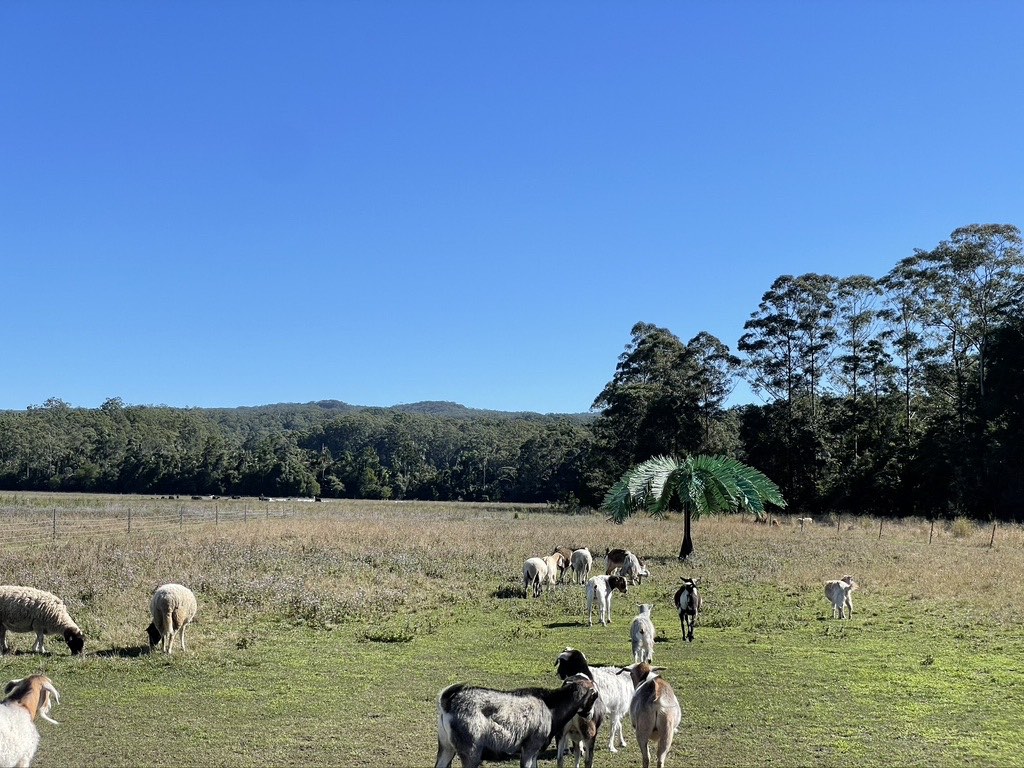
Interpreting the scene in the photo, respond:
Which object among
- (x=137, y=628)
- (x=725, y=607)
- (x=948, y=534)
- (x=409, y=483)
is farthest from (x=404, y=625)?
(x=409, y=483)

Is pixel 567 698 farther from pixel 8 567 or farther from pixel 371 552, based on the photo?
pixel 371 552

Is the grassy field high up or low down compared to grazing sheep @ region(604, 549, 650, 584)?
down

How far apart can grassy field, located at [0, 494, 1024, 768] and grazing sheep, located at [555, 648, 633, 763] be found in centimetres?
34

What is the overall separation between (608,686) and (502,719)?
86.4 inches

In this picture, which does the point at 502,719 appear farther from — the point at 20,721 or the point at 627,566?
the point at 627,566

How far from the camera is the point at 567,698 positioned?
8188 mm

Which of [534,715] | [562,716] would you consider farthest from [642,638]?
[534,715]

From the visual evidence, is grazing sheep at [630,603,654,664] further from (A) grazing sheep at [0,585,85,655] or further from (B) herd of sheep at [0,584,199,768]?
(A) grazing sheep at [0,585,85,655]

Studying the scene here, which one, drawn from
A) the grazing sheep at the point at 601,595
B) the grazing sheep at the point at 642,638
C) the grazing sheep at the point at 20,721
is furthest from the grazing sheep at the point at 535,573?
the grazing sheep at the point at 20,721

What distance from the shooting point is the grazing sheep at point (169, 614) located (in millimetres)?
13914

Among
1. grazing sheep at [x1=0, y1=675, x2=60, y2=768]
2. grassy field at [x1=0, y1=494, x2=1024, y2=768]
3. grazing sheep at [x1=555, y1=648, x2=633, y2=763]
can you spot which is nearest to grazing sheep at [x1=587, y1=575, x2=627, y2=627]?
grassy field at [x1=0, y1=494, x2=1024, y2=768]

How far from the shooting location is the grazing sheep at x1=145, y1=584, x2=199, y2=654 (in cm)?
1391

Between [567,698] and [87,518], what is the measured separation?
45.4m

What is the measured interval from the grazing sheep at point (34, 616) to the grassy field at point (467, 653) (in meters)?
0.44
